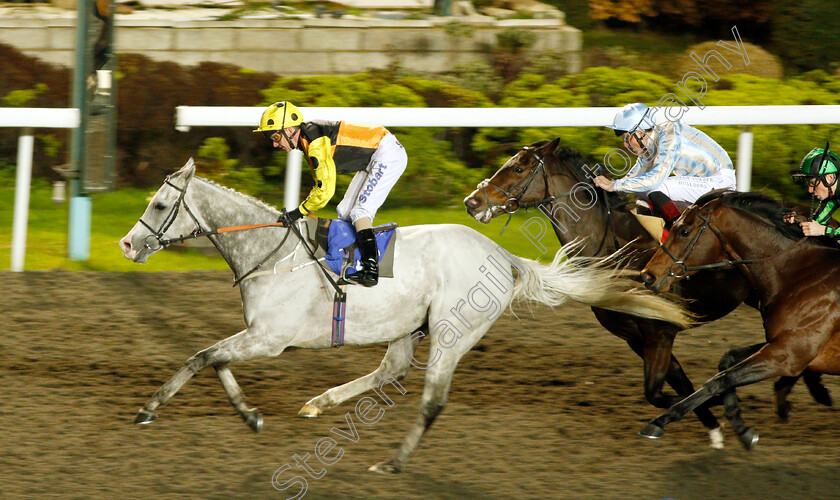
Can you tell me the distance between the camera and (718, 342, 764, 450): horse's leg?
458cm

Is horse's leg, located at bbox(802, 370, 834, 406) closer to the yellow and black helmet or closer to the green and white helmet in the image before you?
the green and white helmet

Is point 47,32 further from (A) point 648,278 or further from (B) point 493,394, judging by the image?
(A) point 648,278

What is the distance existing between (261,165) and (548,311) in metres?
2.66

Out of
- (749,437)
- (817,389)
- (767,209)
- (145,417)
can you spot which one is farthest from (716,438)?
(145,417)

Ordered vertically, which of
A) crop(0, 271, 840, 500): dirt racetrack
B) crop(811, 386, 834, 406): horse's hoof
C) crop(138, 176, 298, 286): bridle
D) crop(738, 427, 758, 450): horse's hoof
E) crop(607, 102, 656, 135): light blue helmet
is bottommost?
crop(0, 271, 840, 500): dirt racetrack

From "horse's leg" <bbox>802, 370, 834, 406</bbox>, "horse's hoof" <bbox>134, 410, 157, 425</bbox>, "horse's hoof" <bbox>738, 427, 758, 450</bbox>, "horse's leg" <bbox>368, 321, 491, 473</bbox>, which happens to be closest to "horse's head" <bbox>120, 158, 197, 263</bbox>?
"horse's hoof" <bbox>134, 410, 157, 425</bbox>

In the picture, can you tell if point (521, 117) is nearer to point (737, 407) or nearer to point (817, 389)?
point (817, 389)

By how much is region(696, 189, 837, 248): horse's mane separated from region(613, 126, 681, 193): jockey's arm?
0.43 meters

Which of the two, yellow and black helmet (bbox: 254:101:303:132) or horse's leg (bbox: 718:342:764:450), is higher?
yellow and black helmet (bbox: 254:101:303:132)

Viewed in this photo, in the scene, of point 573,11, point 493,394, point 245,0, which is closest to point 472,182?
point 493,394

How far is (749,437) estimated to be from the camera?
457 cm

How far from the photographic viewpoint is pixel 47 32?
392 inches

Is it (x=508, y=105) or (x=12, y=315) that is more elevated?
(x=508, y=105)

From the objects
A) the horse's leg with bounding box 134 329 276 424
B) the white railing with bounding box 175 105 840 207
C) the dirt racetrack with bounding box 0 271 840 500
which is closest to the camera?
the dirt racetrack with bounding box 0 271 840 500
